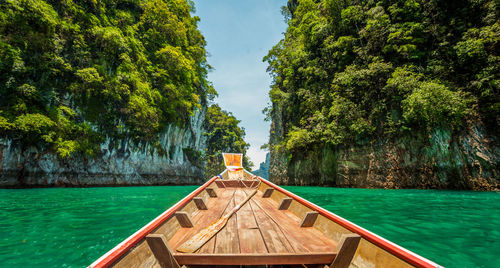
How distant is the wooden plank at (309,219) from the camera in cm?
257

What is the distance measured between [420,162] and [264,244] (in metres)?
12.7

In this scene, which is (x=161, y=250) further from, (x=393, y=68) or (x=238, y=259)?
(x=393, y=68)

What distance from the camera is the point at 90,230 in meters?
3.85

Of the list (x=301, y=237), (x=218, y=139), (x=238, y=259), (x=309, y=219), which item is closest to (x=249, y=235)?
(x=301, y=237)

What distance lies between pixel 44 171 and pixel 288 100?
19.3m

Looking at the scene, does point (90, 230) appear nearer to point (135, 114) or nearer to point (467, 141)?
point (135, 114)

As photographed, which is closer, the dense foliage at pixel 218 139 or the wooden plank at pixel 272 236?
the wooden plank at pixel 272 236

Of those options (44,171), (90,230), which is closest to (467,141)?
(90,230)

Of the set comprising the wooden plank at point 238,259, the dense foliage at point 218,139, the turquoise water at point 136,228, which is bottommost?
the turquoise water at point 136,228

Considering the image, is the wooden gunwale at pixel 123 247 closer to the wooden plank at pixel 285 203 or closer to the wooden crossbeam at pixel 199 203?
the wooden crossbeam at pixel 199 203

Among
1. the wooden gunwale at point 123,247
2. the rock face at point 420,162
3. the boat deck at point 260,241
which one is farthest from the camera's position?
the rock face at point 420,162

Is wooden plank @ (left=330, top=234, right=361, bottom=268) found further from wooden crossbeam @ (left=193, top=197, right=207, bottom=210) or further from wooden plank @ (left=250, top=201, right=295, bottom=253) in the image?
wooden crossbeam @ (left=193, top=197, right=207, bottom=210)

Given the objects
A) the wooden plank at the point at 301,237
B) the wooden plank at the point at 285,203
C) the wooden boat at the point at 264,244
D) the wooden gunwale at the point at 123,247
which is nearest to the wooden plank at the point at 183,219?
the wooden boat at the point at 264,244

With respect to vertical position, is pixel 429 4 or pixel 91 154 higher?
pixel 429 4
